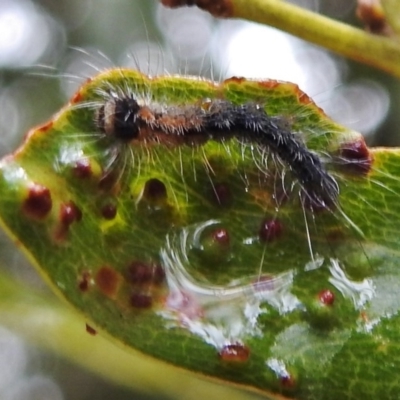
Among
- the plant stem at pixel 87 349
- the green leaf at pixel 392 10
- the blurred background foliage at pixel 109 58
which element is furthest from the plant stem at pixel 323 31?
the blurred background foliage at pixel 109 58

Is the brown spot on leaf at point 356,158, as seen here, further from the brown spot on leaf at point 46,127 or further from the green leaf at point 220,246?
the brown spot on leaf at point 46,127

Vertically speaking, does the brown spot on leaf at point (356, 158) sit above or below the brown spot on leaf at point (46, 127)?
below

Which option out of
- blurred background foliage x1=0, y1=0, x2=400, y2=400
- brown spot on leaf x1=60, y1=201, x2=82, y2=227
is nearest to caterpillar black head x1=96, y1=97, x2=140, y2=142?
brown spot on leaf x1=60, y1=201, x2=82, y2=227

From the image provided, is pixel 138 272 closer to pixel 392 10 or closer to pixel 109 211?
pixel 109 211

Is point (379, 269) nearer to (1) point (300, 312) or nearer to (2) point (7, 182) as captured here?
(1) point (300, 312)

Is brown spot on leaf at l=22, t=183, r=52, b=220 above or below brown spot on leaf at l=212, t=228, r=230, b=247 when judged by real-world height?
above

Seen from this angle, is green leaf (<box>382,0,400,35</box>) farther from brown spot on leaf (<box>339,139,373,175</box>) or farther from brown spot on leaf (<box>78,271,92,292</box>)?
brown spot on leaf (<box>78,271,92,292</box>)

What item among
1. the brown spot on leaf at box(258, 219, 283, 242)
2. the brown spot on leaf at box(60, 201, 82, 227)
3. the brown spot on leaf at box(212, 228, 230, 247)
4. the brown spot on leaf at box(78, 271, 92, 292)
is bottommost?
the brown spot on leaf at box(78, 271, 92, 292)
